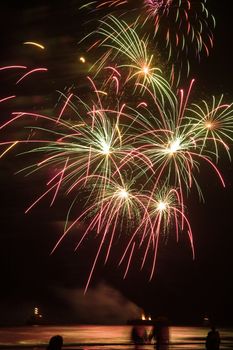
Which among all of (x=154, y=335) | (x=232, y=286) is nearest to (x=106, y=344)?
(x=154, y=335)

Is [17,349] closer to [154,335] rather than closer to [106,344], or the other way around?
[106,344]

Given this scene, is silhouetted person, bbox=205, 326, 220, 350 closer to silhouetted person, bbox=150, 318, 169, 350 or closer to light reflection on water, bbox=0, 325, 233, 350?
silhouetted person, bbox=150, 318, 169, 350

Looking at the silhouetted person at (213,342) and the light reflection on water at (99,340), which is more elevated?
the light reflection on water at (99,340)

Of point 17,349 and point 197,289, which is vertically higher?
point 197,289

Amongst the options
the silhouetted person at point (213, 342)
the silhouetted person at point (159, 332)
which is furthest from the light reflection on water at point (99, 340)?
the silhouetted person at point (213, 342)

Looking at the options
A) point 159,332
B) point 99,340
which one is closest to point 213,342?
point 159,332

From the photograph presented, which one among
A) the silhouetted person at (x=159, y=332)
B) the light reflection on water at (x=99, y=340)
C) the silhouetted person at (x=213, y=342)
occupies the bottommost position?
the silhouetted person at (x=213, y=342)

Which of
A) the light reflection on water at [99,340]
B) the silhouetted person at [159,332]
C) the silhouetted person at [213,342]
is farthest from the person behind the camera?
the light reflection on water at [99,340]

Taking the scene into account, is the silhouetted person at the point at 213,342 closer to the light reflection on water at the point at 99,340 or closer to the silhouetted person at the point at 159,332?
the silhouetted person at the point at 159,332

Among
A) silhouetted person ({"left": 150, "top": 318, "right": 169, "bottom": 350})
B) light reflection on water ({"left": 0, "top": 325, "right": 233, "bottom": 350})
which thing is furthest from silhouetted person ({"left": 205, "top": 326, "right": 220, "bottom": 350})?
light reflection on water ({"left": 0, "top": 325, "right": 233, "bottom": 350})

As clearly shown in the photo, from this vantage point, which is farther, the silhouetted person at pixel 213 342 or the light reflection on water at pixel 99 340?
the light reflection on water at pixel 99 340

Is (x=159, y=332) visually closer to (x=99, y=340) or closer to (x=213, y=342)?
(x=213, y=342)
